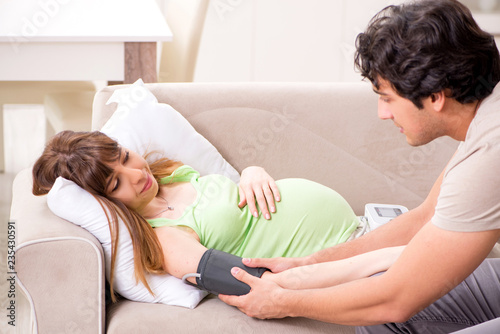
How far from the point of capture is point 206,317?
4.27 ft

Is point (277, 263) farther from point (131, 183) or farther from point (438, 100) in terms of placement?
point (438, 100)

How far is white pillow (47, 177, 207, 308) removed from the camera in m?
1.31

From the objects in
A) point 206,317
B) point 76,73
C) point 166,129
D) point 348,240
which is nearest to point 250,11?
point 76,73

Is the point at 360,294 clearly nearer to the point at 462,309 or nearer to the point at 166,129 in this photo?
the point at 462,309

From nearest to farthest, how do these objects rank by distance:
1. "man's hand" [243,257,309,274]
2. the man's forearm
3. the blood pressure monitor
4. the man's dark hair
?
the man's dark hair < "man's hand" [243,257,309,274] < the man's forearm < the blood pressure monitor

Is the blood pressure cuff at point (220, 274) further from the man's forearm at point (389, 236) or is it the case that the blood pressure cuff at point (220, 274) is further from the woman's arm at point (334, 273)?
the man's forearm at point (389, 236)

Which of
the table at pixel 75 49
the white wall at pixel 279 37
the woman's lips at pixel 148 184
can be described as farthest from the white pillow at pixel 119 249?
the white wall at pixel 279 37

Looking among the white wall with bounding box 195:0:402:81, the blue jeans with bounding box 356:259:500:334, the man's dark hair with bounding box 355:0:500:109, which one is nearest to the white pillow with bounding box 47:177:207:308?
the blue jeans with bounding box 356:259:500:334

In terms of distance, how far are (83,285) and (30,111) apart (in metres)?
3.07

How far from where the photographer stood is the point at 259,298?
1256 millimetres

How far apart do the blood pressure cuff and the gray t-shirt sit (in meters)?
0.46

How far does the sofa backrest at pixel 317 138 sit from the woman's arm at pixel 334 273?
55cm

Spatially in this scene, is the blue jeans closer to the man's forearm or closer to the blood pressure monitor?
the man's forearm

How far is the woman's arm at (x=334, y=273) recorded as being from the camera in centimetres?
129
